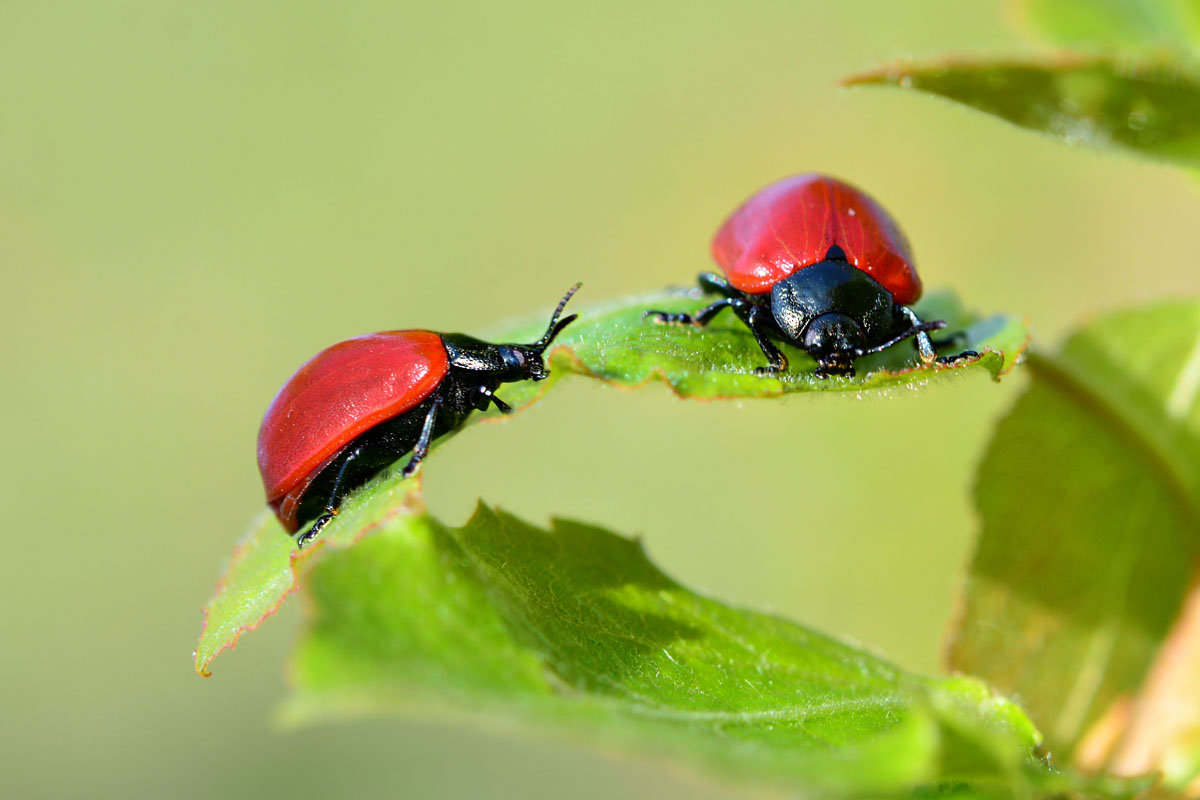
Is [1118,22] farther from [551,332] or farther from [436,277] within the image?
[436,277]

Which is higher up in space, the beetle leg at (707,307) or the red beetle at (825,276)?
the red beetle at (825,276)

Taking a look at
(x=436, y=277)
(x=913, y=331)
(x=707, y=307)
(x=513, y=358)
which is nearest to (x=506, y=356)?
(x=513, y=358)

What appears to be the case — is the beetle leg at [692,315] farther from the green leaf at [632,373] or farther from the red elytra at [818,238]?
the red elytra at [818,238]

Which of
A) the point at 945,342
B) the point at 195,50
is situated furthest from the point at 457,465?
the point at 945,342

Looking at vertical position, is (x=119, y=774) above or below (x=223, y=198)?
below

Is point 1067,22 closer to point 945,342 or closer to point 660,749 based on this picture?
point 945,342

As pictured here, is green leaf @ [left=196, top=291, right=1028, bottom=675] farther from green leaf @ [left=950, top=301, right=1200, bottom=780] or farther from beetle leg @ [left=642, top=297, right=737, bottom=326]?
green leaf @ [left=950, top=301, right=1200, bottom=780]

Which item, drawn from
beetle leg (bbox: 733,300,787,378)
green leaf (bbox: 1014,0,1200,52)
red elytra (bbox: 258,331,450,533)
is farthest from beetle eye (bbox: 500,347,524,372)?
green leaf (bbox: 1014,0,1200,52)

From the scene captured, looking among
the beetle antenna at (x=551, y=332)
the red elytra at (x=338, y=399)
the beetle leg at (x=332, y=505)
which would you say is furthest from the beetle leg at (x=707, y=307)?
the beetle leg at (x=332, y=505)
